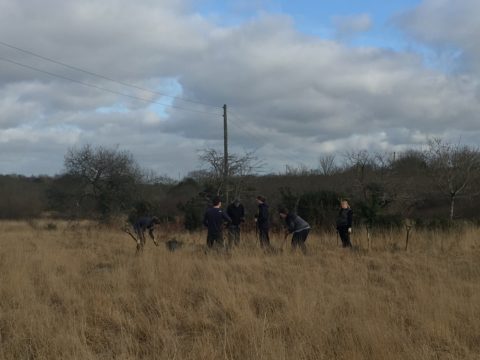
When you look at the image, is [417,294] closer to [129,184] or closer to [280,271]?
[280,271]

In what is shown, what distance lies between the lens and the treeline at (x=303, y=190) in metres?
21.9

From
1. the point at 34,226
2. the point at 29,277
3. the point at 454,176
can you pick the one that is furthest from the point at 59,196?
the point at 29,277

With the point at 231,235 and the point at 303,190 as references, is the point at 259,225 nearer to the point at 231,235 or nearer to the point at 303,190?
the point at 231,235

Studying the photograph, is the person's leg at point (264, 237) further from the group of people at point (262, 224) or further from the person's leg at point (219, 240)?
the person's leg at point (219, 240)

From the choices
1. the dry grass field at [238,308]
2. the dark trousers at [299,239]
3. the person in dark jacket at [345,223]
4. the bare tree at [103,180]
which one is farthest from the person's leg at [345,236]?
the bare tree at [103,180]

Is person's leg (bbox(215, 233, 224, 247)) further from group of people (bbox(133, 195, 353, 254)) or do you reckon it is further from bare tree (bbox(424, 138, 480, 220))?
bare tree (bbox(424, 138, 480, 220))

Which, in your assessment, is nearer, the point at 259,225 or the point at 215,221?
the point at 215,221

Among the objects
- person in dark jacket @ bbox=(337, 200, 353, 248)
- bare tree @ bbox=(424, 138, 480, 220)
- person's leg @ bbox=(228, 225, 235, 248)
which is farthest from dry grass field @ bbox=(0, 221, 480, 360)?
bare tree @ bbox=(424, 138, 480, 220)

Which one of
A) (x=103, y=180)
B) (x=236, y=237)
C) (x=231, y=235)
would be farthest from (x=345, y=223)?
(x=103, y=180)

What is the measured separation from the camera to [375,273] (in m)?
9.70

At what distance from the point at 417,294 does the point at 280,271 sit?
2746 millimetres

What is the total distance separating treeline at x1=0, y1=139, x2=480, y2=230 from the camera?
21.9 m

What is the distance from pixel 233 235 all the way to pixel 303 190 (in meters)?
Answer: 12.6

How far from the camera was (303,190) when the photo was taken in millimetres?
26625
